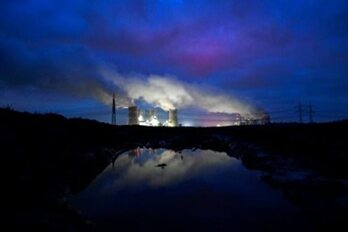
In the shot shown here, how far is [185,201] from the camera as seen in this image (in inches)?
630

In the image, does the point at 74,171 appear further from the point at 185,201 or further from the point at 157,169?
the point at 185,201

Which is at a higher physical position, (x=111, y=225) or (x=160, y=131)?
(x=160, y=131)

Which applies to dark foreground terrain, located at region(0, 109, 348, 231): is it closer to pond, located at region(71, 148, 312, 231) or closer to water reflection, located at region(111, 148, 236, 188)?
pond, located at region(71, 148, 312, 231)

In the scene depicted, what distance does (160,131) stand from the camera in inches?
2308

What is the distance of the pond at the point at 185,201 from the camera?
12.2 m

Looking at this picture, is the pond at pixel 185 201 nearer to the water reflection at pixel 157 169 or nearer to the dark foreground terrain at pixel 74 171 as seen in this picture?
the water reflection at pixel 157 169

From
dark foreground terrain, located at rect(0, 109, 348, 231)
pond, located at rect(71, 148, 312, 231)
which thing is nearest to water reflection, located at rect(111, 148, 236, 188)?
pond, located at rect(71, 148, 312, 231)

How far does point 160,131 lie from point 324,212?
4724cm

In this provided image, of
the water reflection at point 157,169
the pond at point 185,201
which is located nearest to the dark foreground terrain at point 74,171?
the pond at point 185,201

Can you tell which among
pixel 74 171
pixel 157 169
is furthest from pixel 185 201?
pixel 157 169

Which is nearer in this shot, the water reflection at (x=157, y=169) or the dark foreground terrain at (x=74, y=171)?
the dark foreground terrain at (x=74, y=171)

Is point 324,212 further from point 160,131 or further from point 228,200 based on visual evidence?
point 160,131

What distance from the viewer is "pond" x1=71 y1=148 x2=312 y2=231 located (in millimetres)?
12195

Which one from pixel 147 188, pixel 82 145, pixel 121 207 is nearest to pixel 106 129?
pixel 82 145
